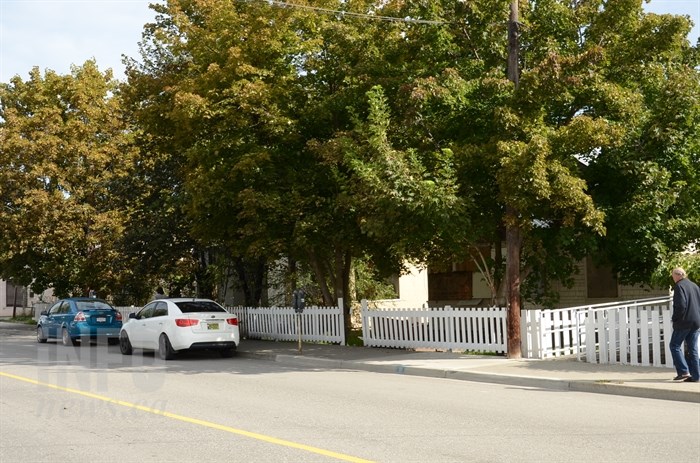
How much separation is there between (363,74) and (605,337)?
823cm

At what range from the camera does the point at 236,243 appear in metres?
22.8

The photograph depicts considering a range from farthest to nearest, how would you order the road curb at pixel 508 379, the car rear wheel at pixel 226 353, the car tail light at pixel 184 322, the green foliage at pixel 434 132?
the car rear wheel at pixel 226 353 < the car tail light at pixel 184 322 < the green foliage at pixel 434 132 < the road curb at pixel 508 379

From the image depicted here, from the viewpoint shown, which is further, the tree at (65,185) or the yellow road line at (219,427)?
the tree at (65,185)

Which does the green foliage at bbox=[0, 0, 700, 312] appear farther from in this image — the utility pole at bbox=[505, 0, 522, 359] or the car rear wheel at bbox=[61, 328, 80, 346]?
the car rear wheel at bbox=[61, 328, 80, 346]

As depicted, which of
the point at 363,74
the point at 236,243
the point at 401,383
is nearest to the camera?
the point at 401,383

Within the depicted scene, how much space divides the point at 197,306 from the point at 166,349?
4.10 ft

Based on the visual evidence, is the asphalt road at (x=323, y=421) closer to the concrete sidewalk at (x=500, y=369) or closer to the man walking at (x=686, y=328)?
the concrete sidewalk at (x=500, y=369)

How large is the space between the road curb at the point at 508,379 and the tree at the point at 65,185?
17040 millimetres

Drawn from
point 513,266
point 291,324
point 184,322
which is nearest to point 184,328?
point 184,322

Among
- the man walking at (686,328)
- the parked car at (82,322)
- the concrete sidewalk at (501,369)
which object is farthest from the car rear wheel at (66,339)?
the man walking at (686,328)

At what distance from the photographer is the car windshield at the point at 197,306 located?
1967cm

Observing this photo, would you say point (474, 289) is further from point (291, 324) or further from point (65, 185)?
point (65, 185)

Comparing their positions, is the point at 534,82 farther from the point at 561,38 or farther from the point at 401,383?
the point at 401,383

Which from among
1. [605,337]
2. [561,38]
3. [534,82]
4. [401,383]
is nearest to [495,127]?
[534,82]
